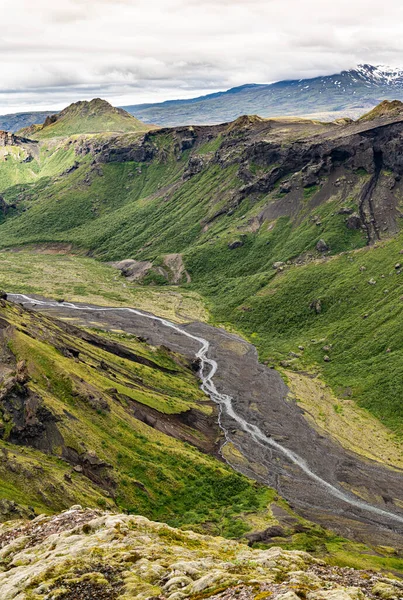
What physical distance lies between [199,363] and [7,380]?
95.8 m

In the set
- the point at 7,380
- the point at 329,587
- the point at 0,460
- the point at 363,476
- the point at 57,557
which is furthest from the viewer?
the point at 363,476

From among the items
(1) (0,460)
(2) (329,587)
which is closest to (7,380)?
(1) (0,460)

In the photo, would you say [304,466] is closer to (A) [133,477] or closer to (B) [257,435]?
(B) [257,435]

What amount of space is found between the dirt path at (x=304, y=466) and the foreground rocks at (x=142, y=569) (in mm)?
54346

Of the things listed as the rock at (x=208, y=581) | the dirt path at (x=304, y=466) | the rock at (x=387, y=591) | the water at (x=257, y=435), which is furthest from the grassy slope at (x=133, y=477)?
the rock at (x=387, y=591)

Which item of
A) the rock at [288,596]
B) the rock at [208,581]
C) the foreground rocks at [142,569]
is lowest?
the foreground rocks at [142,569]

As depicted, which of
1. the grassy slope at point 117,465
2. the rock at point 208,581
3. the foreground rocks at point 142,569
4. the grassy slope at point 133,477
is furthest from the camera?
the grassy slope at point 117,465

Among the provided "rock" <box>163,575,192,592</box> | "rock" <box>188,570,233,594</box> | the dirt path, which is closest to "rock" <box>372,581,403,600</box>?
"rock" <box>188,570,233,594</box>

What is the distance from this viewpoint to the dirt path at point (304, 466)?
3681 inches

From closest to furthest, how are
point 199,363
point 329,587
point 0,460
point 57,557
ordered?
point 329,587 < point 57,557 < point 0,460 < point 199,363

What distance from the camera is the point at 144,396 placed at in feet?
395

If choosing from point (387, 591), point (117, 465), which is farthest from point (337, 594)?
point (117, 465)

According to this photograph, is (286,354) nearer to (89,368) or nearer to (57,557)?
(89,368)

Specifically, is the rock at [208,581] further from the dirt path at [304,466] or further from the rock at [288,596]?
the dirt path at [304,466]
